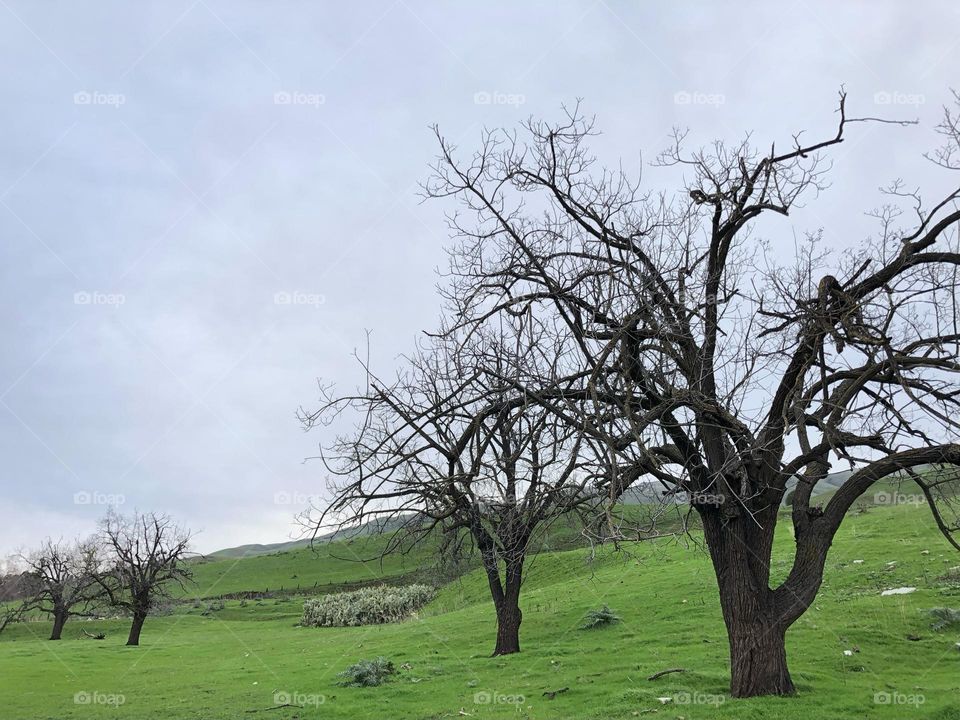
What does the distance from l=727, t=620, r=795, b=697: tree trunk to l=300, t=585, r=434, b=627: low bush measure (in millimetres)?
34767

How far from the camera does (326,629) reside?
4144 cm

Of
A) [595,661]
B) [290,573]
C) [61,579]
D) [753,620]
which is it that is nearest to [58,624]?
[61,579]

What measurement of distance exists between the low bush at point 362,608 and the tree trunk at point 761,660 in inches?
1369

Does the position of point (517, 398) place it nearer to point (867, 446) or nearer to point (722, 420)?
point (722, 420)

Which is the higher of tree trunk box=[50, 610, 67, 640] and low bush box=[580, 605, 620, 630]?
low bush box=[580, 605, 620, 630]

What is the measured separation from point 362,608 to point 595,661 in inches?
1197

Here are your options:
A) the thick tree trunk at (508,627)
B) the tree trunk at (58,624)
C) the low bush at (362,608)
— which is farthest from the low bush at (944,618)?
the tree trunk at (58,624)

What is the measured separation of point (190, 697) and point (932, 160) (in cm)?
2275

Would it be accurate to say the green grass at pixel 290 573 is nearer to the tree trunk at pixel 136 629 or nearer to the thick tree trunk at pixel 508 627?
the tree trunk at pixel 136 629

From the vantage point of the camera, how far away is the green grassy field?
1316 centimetres

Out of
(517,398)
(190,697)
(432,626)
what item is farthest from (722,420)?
(432,626)

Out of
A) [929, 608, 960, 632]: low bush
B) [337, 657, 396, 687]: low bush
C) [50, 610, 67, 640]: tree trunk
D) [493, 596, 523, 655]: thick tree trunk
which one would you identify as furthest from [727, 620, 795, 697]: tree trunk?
[50, 610, 67, 640]: tree trunk

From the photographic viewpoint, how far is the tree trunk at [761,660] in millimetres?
11727

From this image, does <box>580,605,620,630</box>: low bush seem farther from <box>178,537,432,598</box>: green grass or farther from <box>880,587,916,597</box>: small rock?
<box>178,537,432,598</box>: green grass
